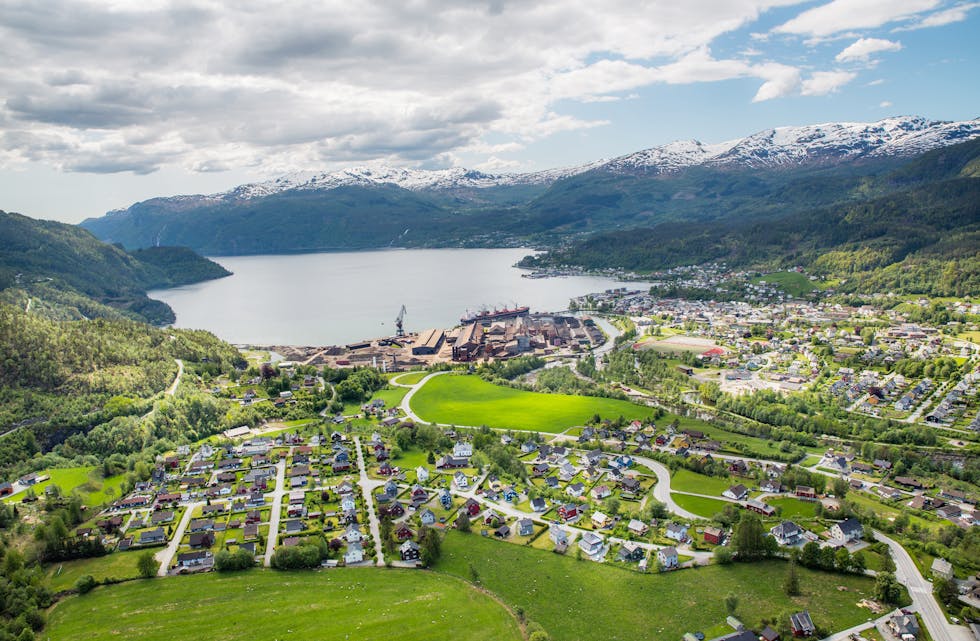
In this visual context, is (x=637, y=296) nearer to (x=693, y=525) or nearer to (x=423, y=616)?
(x=693, y=525)

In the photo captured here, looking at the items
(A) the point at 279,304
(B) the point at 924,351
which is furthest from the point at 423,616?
(A) the point at 279,304

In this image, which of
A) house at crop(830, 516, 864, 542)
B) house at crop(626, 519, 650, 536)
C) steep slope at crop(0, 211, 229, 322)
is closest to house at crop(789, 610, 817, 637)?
house at crop(830, 516, 864, 542)

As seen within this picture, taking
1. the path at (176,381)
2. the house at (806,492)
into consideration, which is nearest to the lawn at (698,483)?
the house at (806,492)

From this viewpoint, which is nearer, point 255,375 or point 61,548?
point 61,548

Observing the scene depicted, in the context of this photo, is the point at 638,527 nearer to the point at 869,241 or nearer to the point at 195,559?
the point at 195,559

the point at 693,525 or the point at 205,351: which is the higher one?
the point at 205,351

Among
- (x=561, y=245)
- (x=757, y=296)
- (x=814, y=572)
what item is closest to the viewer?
(x=814, y=572)

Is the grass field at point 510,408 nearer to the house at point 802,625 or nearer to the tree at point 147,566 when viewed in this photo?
the house at point 802,625
